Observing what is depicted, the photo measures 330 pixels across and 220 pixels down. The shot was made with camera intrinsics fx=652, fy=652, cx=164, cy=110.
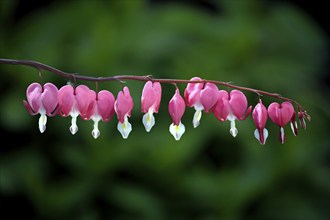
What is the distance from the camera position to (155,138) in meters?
3.77

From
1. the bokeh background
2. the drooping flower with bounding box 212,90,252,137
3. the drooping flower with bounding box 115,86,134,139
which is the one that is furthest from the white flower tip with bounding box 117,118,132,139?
the bokeh background

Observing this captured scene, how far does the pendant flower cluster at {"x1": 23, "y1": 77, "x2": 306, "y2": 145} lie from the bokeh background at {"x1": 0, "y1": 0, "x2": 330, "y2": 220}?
2045 millimetres

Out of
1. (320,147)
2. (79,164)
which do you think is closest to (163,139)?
(79,164)

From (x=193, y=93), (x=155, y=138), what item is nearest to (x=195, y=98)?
(x=193, y=93)

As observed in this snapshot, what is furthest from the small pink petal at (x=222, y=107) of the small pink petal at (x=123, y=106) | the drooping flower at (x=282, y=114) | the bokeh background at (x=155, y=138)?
the bokeh background at (x=155, y=138)

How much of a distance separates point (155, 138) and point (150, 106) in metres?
2.15

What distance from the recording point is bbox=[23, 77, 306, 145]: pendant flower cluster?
1589mm

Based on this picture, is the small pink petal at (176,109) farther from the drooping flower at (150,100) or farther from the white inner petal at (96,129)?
the white inner petal at (96,129)

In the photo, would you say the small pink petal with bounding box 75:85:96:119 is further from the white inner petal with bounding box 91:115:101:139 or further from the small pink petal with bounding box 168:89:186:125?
→ the small pink petal with bounding box 168:89:186:125

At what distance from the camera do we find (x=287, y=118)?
5.38 ft

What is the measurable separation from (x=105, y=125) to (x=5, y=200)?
713mm

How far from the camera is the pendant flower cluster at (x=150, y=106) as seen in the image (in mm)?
1589

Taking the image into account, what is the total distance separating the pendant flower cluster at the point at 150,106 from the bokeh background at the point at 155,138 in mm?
2045

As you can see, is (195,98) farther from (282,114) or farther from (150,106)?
(282,114)
